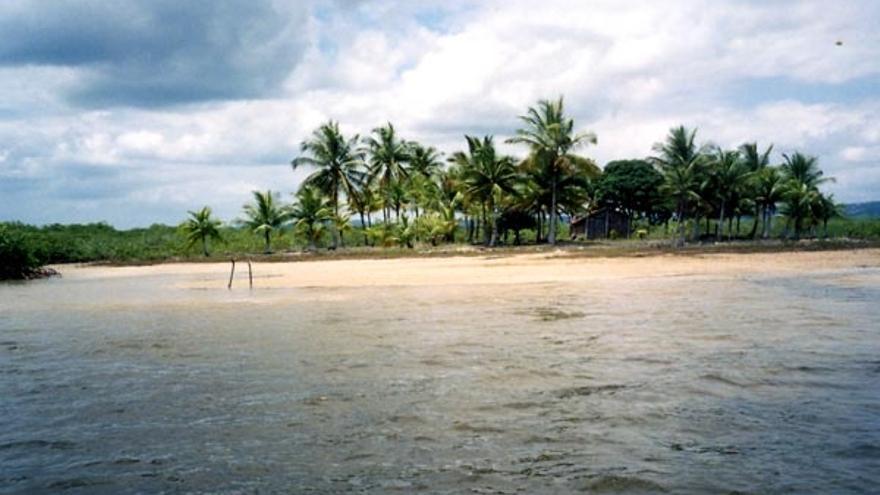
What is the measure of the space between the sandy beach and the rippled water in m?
9.14

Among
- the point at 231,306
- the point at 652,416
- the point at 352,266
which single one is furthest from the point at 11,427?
the point at 352,266

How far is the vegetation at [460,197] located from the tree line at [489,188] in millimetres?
78

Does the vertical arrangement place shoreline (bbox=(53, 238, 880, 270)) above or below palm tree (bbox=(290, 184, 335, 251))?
below

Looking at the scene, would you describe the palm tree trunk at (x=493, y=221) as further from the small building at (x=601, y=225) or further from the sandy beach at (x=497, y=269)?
the small building at (x=601, y=225)

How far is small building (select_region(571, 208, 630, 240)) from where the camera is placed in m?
61.2

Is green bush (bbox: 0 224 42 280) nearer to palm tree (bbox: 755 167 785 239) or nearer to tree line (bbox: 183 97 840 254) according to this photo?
tree line (bbox: 183 97 840 254)

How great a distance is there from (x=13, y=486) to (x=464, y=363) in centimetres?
681

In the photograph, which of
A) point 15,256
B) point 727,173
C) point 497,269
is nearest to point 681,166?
point 727,173

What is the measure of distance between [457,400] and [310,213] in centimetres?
4134

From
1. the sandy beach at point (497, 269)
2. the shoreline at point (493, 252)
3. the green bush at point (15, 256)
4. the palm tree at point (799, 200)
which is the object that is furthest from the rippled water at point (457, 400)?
the palm tree at point (799, 200)

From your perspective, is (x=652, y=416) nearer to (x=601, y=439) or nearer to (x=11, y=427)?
(x=601, y=439)

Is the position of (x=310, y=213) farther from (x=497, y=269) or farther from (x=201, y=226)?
(x=497, y=269)

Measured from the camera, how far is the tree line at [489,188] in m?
47.9

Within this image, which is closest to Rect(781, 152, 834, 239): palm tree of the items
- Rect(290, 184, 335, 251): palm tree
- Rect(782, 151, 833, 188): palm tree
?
Rect(782, 151, 833, 188): palm tree
